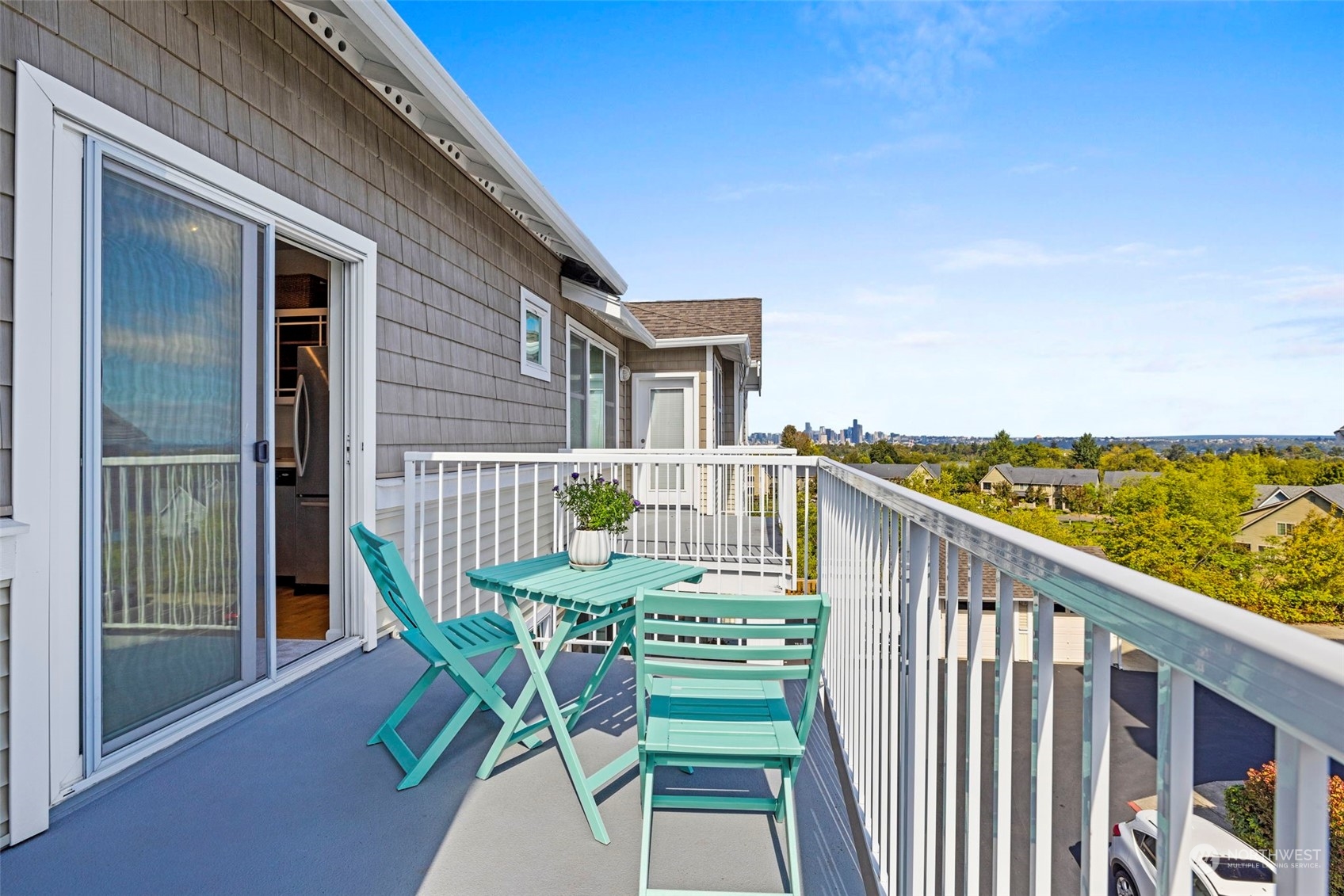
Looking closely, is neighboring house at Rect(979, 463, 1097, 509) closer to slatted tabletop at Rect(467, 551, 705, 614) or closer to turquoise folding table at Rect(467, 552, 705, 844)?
slatted tabletop at Rect(467, 551, 705, 614)

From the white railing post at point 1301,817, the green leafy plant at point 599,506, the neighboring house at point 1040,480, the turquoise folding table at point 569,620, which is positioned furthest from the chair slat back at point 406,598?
the neighboring house at point 1040,480

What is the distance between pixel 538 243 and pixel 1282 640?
688 cm

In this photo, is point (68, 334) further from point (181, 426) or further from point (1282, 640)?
point (1282, 640)

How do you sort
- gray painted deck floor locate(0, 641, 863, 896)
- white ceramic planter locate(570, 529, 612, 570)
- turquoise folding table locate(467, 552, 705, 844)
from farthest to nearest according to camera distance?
1. white ceramic planter locate(570, 529, 612, 570)
2. turquoise folding table locate(467, 552, 705, 844)
3. gray painted deck floor locate(0, 641, 863, 896)

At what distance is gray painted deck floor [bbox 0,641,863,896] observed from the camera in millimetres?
1930

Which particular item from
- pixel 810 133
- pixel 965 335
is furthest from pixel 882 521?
pixel 965 335

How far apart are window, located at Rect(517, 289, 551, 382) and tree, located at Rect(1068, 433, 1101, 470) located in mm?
60194

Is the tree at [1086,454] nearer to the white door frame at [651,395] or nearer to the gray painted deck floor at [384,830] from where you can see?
the white door frame at [651,395]

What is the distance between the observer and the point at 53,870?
1.93 m

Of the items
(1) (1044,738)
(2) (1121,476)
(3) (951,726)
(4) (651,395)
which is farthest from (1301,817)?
(2) (1121,476)

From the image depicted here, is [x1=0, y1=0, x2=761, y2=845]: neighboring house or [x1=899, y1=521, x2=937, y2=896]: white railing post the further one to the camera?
[x1=0, y1=0, x2=761, y2=845]: neighboring house

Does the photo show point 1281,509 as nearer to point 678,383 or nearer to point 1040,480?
point 1040,480

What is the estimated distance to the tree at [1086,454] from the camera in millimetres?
58000

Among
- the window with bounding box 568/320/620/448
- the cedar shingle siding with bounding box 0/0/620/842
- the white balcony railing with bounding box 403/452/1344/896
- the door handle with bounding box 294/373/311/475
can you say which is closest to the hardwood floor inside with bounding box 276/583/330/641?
the door handle with bounding box 294/373/311/475
